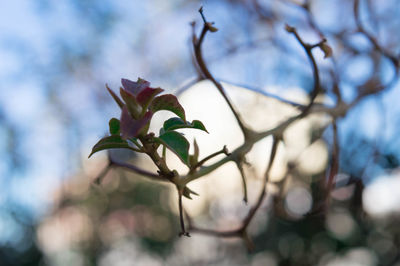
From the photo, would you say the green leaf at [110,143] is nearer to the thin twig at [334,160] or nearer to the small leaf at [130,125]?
the small leaf at [130,125]

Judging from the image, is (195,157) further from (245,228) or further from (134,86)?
(245,228)

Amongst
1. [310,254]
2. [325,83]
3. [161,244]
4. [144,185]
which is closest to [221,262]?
[161,244]

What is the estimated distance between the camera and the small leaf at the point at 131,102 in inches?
9.9

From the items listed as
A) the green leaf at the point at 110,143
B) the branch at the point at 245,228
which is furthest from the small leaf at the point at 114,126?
the branch at the point at 245,228

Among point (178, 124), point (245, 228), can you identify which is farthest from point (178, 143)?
point (245, 228)

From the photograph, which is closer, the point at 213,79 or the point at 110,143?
the point at 110,143

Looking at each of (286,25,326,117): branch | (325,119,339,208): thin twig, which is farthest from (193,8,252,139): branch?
(325,119,339,208): thin twig

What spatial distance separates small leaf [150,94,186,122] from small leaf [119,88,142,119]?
2 cm

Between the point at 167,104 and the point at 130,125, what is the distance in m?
0.05

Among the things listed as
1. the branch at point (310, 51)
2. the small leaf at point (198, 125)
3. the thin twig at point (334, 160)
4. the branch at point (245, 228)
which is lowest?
the branch at point (245, 228)

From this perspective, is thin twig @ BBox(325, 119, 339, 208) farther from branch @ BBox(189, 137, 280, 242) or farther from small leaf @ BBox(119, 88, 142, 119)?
small leaf @ BBox(119, 88, 142, 119)

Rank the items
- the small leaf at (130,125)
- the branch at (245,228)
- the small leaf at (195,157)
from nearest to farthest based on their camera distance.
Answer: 1. the small leaf at (130,125)
2. the small leaf at (195,157)
3. the branch at (245,228)

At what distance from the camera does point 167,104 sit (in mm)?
288

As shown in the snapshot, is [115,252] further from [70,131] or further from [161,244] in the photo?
[70,131]
